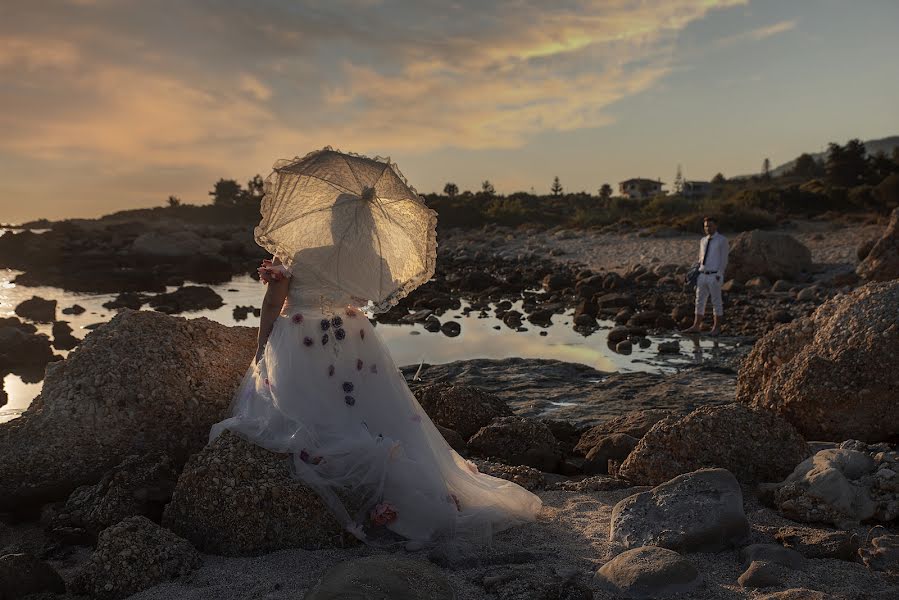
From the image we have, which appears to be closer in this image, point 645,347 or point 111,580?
point 111,580

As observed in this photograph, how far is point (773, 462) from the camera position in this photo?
5949 millimetres

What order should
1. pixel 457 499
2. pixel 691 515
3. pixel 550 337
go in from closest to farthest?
pixel 691 515
pixel 457 499
pixel 550 337

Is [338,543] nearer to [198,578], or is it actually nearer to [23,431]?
[198,578]

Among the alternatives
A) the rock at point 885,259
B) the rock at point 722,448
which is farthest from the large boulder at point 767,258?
the rock at point 722,448

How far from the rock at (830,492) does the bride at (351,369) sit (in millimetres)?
1767

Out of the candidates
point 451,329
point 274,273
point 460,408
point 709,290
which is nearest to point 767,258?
point 709,290

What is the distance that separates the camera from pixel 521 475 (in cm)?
621

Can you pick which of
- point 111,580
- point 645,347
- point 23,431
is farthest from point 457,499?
point 645,347

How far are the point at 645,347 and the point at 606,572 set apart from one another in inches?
392

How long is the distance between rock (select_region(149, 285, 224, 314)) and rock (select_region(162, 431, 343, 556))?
52.7ft

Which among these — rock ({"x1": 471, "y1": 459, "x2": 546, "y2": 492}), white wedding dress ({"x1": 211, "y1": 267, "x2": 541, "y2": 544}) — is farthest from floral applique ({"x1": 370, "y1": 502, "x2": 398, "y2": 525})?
rock ({"x1": 471, "y1": 459, "x2": 546, "y2": 492})

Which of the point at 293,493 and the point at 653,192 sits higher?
the point at 653,192

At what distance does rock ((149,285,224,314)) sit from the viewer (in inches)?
803

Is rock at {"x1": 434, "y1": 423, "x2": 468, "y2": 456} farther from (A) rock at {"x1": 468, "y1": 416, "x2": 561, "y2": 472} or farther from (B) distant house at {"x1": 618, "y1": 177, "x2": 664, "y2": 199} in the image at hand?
(B) distant house at {"x1": 618, "y1": 177, "x2": 664, "y2": 199}
